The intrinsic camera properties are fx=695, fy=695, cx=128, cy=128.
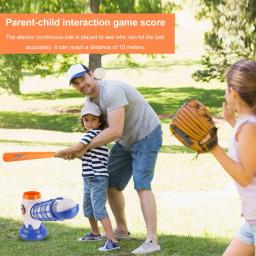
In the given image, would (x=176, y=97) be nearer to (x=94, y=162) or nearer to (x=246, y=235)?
(x=94, y=162)

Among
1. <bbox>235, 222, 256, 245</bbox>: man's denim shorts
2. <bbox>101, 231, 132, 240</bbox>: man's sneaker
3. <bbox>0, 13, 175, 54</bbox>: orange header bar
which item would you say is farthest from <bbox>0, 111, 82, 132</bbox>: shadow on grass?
<bbox>235, 222, 256, 245</bbox>: man's denim shorts

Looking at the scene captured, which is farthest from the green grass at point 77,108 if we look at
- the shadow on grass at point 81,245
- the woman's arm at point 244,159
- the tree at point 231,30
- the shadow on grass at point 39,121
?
the woman's arm at point 244,159

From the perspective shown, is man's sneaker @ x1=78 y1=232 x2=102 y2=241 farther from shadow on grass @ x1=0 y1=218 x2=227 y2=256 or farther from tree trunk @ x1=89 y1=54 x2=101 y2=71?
tree trunk @ x1=89 y1=54 x2=101 y2=71

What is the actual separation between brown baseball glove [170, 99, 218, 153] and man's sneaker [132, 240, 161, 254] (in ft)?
7.25

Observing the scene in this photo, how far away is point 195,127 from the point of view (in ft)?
10.8

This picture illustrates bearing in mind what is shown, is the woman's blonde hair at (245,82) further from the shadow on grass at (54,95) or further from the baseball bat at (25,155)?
the shadow on grass at (54,95)

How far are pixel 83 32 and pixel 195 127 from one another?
19.5 metres

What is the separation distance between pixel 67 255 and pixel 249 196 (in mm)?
2350

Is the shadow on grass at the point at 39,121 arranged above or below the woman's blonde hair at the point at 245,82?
below

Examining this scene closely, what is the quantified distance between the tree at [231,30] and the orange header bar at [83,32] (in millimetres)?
2447

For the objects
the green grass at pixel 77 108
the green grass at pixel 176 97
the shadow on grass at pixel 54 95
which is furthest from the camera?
the shadow on grass at pixel 54 95

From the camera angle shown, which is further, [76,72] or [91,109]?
[91,109]

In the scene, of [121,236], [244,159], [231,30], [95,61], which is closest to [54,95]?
[95,61]

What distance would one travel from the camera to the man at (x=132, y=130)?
5285mm
